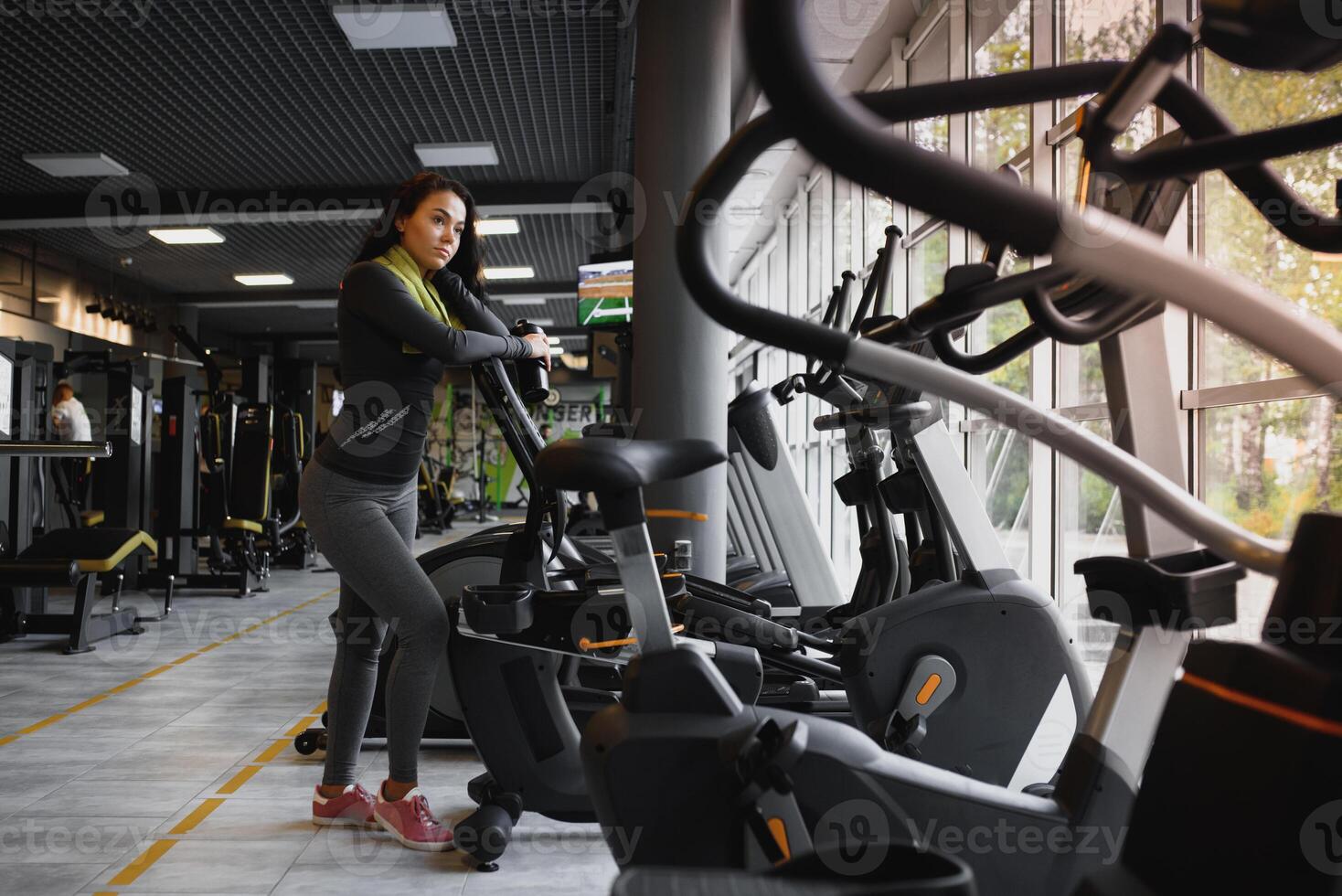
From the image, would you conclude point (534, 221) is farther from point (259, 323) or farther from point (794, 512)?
point (259, 323)

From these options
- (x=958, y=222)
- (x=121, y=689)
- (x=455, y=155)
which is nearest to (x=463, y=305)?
(x=958, y=222)

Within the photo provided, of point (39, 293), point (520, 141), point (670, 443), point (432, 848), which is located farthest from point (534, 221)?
point (670, 443)

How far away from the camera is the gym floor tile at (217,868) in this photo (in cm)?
219

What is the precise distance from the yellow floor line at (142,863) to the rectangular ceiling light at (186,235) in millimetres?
10082

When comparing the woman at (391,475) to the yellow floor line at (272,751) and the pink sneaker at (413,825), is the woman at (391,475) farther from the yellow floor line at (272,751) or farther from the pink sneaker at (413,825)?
the yellow floor line at (272,751)

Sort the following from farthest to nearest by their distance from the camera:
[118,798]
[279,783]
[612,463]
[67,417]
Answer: [67,417] → [279,783] → [118,798] → [612,463]

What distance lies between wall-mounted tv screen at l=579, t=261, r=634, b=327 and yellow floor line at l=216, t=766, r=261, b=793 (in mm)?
4480

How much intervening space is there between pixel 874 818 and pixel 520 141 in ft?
26.4

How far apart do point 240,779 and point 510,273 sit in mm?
12031

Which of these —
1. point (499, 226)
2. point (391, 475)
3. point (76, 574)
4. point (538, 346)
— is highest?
point (499, 226)

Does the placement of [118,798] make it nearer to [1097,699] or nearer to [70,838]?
[70,838]

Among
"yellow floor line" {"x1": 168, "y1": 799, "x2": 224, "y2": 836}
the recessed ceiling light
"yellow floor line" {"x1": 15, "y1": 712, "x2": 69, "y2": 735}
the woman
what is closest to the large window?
the woman

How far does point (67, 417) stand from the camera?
26.4 ft

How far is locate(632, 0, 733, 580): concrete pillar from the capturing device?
4.26 m
